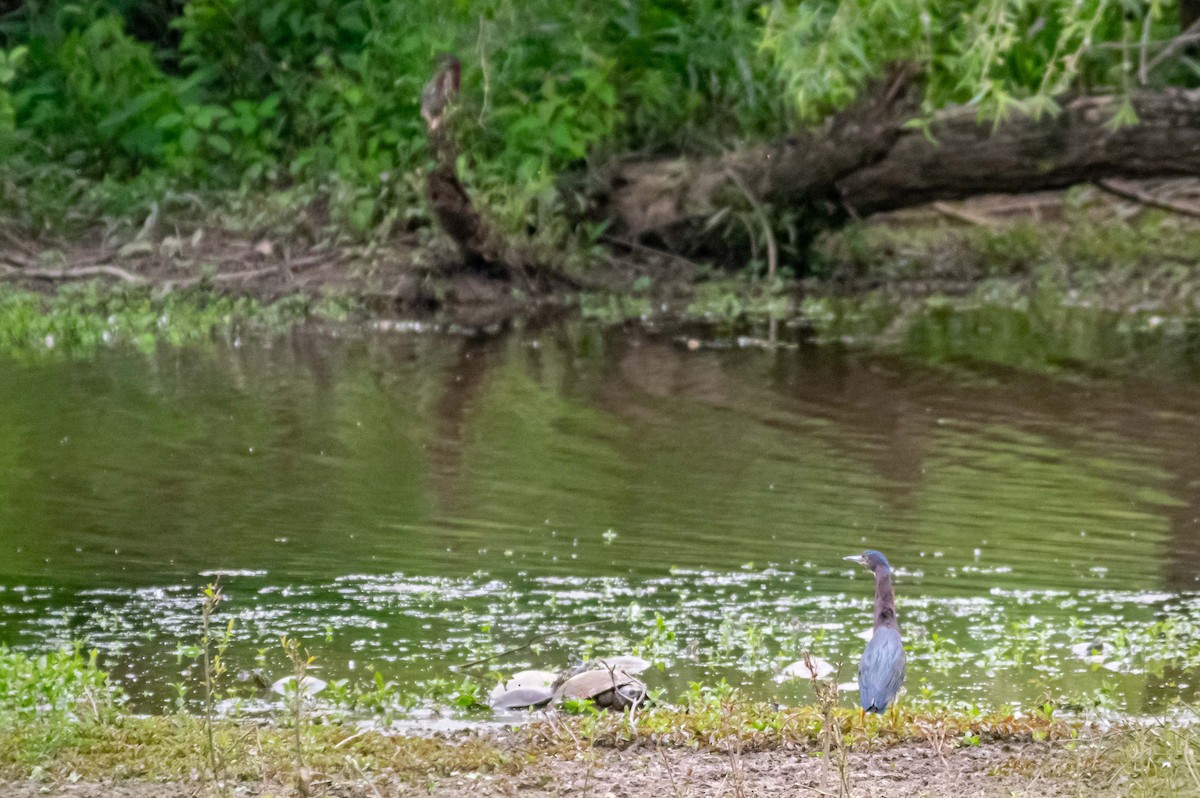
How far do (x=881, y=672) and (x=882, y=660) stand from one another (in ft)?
0.17

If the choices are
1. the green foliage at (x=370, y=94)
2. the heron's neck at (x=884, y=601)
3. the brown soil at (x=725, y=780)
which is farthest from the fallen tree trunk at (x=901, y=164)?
the brown soil at (x=725, y=780)

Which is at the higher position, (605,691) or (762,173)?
(762,173)

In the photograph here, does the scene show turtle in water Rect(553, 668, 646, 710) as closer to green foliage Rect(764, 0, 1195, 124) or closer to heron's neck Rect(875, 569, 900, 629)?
heron's neck Rect(875, 569, 900, 629)

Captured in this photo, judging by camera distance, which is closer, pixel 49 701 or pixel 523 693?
pixel 49 701

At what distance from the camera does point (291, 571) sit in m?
6.62

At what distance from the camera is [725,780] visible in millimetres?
4191

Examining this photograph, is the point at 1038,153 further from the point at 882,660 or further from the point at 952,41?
the point at 882,660

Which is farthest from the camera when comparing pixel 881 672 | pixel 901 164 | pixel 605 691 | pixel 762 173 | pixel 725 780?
pixel 762 173

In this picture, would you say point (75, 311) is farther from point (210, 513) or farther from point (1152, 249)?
point (1152, 249)

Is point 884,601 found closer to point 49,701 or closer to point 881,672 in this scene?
point 881,672

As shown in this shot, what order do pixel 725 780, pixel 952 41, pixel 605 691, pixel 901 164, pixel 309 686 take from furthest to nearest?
1. pixel 901 164
2. pixel 952 41
3. pixel 309 686
4. pixel 605 691
5. pixel 725 780

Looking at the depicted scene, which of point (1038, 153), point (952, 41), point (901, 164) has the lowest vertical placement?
point (901, 164)

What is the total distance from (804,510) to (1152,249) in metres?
10.4

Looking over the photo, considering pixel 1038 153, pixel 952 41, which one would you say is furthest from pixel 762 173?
pixel 952 41
